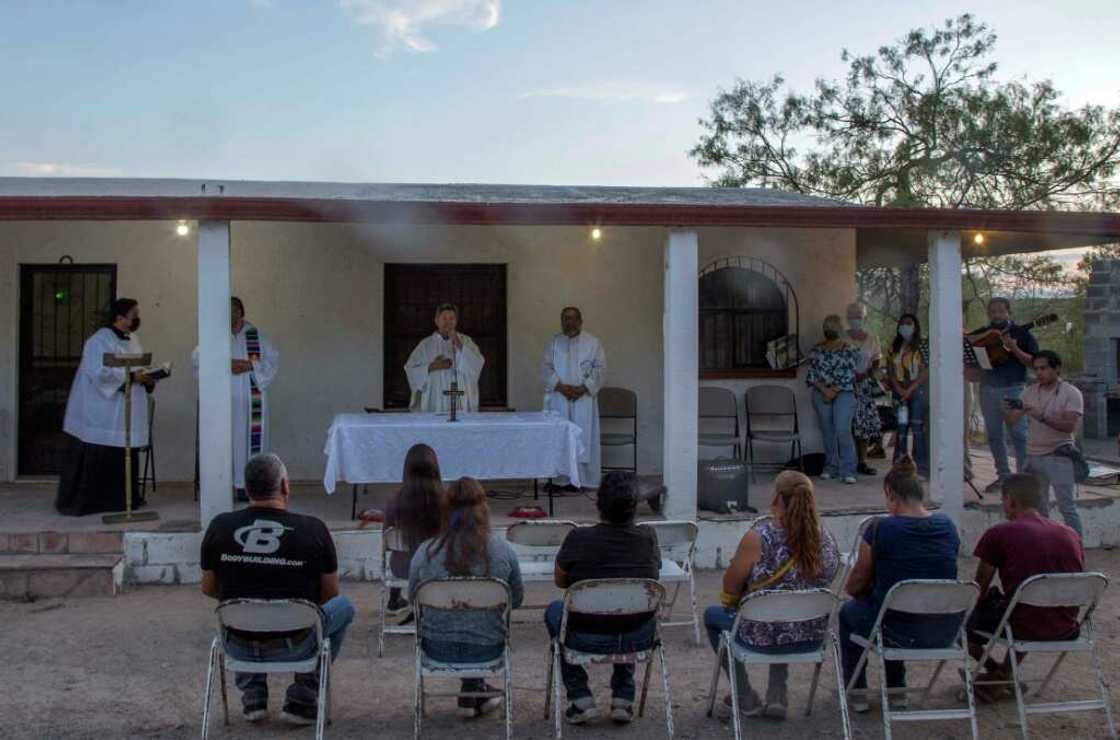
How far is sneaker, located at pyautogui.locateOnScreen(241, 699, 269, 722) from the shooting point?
488cm

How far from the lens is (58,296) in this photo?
973cm

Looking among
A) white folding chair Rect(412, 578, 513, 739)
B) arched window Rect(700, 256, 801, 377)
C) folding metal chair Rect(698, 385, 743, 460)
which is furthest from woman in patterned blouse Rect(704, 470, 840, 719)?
arched window Rect(700, 256, 801, 377)

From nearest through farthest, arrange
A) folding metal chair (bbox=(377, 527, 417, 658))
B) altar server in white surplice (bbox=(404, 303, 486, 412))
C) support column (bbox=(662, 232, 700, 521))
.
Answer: folding metal chair (bbox=(377, 527, 417, 658))
support column (bbox=(662, 232, 700, 521))
altar server in white surplice (bbox=(404, 303, 486, 412))

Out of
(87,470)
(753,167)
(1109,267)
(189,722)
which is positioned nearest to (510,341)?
(87,470)

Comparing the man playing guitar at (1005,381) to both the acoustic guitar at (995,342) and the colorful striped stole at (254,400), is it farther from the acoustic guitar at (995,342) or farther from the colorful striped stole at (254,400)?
Result: the colorful striped stole at (254,400)

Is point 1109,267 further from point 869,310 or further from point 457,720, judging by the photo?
point 457,720

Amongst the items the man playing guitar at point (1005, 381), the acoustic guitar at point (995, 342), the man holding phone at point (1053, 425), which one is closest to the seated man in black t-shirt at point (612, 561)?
the man holding phone at point (1053, 425)

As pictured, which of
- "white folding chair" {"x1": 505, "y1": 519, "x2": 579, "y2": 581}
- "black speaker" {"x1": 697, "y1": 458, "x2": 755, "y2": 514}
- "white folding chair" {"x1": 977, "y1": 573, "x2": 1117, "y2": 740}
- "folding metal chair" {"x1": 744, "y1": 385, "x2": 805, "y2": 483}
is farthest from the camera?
"folding metal chair" {"x1": 744, "y1": 385, "x2": 805, "y2": 483}

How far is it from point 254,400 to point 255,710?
4.40 m

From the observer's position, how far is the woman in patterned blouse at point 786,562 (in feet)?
15.0

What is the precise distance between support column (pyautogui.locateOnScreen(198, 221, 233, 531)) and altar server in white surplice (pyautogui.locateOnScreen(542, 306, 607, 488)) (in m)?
2.98

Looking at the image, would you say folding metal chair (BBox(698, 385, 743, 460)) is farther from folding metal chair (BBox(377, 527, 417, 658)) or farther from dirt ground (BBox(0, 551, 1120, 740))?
folding metal chair (BBox(377, 527, 417, 658))

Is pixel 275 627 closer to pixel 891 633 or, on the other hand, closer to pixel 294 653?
pixel 294 653

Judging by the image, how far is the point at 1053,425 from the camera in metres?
7.57
